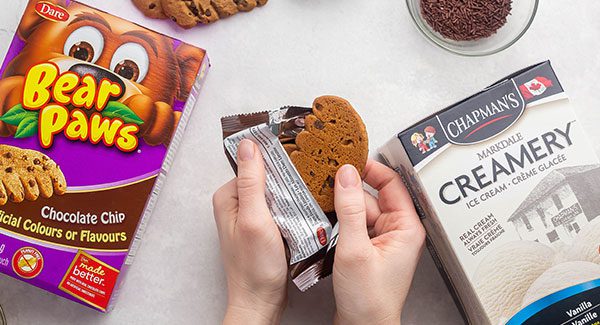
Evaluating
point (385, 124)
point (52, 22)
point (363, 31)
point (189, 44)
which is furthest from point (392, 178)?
point (52, 22)

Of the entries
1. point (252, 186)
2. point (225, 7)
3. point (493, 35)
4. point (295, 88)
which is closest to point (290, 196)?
point (252, 186)

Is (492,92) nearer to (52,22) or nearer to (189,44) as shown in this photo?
(189,44)

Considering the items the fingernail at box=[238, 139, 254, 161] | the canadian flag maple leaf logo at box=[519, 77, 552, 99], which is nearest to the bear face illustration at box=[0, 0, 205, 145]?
the fingernail at box=[238, 139, 254, 161]

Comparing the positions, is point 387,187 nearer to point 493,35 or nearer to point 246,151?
point 246,151

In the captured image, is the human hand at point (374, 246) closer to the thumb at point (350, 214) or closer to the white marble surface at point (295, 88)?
the thumb at point (350, 214)

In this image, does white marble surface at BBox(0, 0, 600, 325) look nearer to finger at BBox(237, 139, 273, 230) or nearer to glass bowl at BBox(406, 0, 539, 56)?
glass bowl at BBox(406, 0, 539, 56)
